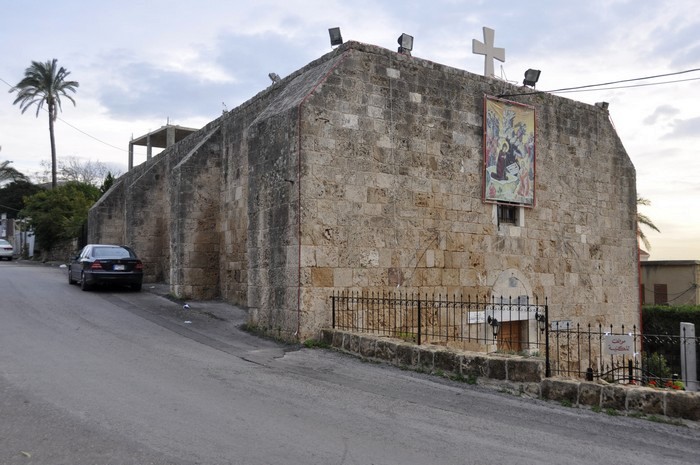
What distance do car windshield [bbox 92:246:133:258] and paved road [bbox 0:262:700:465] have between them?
7087 millimetres

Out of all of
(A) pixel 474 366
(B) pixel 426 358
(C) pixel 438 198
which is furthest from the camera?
(C) pixel 438 198

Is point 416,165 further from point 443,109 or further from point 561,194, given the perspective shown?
point 561,194

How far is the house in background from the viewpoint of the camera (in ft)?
84.7

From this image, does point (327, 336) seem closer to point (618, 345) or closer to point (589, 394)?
Answer: point (589, 394)

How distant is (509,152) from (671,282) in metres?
17.8

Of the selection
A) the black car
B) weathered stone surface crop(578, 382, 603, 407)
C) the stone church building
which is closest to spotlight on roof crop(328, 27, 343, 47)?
the stone church building

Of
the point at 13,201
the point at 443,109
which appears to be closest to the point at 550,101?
the point at 443,109

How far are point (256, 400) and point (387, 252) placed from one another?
5.30 m

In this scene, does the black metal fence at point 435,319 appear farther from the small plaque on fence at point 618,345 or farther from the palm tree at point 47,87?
the palm tree at point 47,87

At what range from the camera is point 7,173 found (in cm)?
4706

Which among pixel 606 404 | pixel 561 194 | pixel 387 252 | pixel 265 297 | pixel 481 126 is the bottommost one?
pixel 606 404

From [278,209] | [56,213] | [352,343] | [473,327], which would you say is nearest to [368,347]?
[352,343]

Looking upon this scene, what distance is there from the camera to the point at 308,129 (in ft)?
33.3

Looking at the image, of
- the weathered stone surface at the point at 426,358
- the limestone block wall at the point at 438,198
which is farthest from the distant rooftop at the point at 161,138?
the weathered stone surface at the point at 426,358
